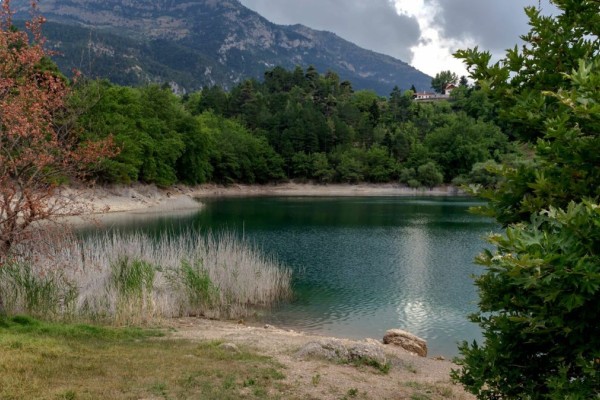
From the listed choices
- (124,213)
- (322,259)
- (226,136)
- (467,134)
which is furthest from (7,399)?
(467,134)

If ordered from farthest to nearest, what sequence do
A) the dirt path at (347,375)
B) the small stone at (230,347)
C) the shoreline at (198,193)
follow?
1. the shoreline at (198,193)
2. the small stone at (230,347)
3. the dirt path at (347,375)

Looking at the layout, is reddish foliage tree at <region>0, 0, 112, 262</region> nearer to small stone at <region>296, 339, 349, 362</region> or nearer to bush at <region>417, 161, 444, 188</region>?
small stone at <region>296, 339, 349, 362</region>

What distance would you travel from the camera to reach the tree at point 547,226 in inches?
136

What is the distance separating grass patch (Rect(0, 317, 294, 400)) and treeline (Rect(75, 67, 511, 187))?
41.5m

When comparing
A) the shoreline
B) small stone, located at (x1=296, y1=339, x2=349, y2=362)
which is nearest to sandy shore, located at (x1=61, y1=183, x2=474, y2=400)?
small stone, located at (x1=296, y1=339, x2=349, y2=362)

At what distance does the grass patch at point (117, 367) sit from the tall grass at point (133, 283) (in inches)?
72.3

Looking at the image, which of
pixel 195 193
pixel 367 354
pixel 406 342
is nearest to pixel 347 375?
pixel 367 354

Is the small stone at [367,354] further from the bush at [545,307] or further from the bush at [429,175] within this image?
the bush at [429,175]

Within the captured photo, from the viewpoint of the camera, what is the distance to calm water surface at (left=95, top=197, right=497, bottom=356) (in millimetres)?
17141

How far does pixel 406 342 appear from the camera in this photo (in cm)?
1359

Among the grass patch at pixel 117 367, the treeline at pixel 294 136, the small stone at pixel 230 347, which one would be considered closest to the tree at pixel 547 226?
the grass patch at pixel 117 367

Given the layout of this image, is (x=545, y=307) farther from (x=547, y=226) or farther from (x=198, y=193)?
(x=198, y=193)

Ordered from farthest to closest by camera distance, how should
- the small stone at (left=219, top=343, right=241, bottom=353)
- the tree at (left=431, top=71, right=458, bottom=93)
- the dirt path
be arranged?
the tree at (left=431, top=71, right=458, bottom=93)
the small stone at (left=219, top=343, right=241, bottom=353)
the dirt path

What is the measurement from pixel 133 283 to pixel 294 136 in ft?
294
